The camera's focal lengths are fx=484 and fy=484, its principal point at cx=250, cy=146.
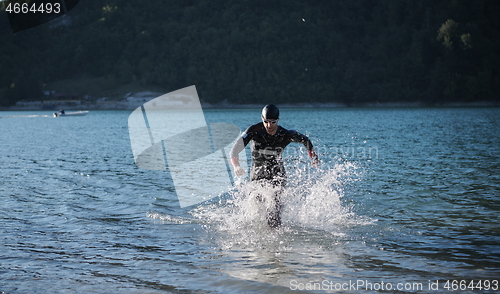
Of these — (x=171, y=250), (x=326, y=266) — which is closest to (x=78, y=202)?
(x=171, y=250)

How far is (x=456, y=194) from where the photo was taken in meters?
15.6

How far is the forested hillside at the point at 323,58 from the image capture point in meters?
142

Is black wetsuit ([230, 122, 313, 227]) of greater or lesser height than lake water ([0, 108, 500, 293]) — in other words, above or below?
above

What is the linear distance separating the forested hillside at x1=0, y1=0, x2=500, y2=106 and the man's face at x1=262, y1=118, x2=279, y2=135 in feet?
455

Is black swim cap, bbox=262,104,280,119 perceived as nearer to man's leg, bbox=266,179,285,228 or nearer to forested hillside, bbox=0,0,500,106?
man's leg, bbox=266,179,285,228

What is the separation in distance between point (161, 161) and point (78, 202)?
39.0 ft

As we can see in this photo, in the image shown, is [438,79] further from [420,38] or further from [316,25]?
[316,25]

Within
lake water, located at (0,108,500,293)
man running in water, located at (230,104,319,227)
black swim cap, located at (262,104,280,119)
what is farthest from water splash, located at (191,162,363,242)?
black swim cap, located at (262,104,280,119)

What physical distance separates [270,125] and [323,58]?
6636 inches

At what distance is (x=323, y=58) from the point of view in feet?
569

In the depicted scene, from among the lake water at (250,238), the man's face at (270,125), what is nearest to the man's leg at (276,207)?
the lake water at (250,238)

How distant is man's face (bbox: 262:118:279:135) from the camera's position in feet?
31.7

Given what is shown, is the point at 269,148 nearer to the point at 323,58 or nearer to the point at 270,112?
the point at 270,112

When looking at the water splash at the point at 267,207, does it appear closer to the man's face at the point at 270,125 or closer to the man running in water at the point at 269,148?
the man running in water at the point at 269,148
